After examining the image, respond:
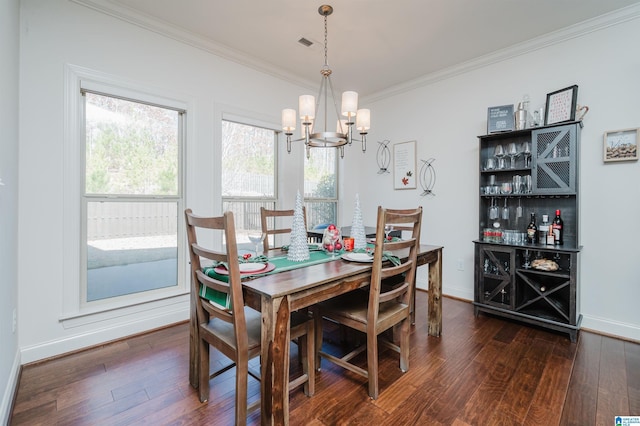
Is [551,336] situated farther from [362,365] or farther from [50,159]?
[50,159]

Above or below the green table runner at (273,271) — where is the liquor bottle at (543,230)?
above

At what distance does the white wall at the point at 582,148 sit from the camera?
2582mm

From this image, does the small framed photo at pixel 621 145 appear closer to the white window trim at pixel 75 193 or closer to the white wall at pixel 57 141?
the white wall at pixel 57 141

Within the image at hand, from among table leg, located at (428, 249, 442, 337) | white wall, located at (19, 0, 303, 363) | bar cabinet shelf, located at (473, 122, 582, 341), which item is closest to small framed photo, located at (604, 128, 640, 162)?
bar cabinet shelf, located at (473, 122, 582, 341)

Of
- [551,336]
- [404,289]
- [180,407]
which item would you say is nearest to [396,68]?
[404,289]

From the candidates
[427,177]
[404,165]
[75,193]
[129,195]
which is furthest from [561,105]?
[75,193]

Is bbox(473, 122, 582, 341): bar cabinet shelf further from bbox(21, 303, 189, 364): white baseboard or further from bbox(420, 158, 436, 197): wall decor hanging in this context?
bbox(21, 303, 189, 364): white baseboard

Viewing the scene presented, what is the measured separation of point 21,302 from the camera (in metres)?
2.14

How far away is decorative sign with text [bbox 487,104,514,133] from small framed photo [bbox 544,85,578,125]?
297 millimetres

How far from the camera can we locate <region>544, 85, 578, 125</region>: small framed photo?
8.75ft

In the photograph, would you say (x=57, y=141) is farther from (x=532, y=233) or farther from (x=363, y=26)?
(x=532, y=233)

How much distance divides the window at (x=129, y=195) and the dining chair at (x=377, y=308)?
1.84 m

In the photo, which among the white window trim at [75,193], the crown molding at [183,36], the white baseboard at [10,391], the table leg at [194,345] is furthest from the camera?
the crown molding at [183,36]

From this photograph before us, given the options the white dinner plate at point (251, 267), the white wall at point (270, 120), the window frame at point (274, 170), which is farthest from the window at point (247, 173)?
the white dinner plate at point (251, 267)
